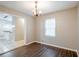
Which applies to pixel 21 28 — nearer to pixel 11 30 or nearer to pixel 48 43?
pixel 11 30

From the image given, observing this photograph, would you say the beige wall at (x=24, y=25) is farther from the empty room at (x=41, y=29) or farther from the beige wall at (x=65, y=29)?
the beige wall at (x=65, y=29)

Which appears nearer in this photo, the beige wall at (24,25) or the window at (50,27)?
the beige wall at (24,25)

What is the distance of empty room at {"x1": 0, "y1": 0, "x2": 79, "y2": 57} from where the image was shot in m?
3.25

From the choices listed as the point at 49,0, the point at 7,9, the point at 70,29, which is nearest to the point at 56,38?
the point at 70,29

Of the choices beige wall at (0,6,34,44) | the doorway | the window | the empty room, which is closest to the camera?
the empty room

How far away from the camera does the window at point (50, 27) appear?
4.49 meters

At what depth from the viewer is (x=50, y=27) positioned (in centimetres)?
465

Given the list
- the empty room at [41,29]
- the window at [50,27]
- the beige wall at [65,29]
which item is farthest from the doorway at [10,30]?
the beige wall at [65,29]

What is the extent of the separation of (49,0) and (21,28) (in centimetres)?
380

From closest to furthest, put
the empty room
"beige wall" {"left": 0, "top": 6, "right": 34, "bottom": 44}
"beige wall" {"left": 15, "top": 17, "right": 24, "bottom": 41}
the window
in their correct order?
1. the empty room
2. "beige wall" {"left": 0, "top": 6, "right": 34, "bottom": 44}
3. the window
4. "beige wall" {"left": 15, "top": 17, "right": 24, "bottom": 41}

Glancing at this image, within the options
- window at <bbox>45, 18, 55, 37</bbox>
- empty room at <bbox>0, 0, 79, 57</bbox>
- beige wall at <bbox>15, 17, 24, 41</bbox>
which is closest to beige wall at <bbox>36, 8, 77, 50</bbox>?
empty room at <bbox>0, 0, 79, 57</bbox>

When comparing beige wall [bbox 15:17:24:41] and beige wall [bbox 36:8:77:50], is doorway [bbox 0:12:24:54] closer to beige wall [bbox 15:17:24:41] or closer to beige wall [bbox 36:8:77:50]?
beige wall [bbox 15:17:24:41]

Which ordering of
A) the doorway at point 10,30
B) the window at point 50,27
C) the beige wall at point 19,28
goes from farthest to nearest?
the beige wall at point 19,28, the doorway at point 10,30, the window at point 50,27

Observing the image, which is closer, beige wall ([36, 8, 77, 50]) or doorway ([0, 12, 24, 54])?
beige wall ([36, 8, 77, 50])
